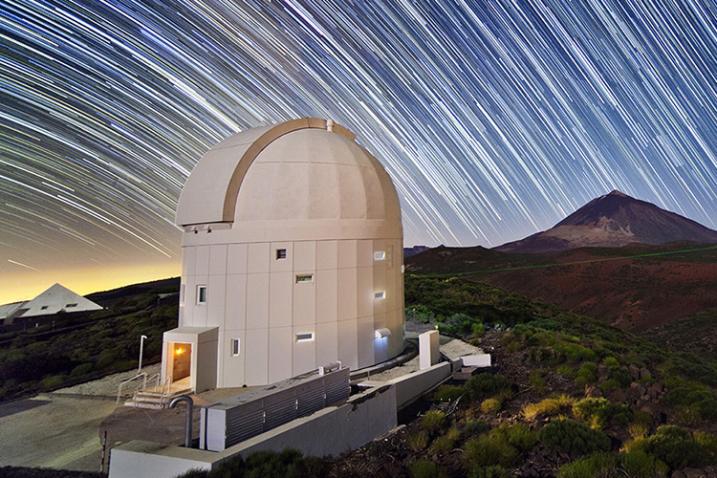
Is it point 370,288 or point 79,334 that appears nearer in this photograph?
point 370,288

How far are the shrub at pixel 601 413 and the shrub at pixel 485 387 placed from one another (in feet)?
6.30

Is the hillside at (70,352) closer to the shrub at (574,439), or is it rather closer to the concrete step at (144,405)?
the concrete step at (144,405)

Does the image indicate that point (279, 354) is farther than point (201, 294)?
No

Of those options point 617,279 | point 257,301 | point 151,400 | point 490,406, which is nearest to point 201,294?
point 257,301

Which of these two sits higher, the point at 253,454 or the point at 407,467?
the point at 253,454

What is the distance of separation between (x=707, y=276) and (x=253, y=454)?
4923 cm

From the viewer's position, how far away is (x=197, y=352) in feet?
31.0


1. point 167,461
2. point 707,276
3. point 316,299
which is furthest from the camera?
point 707,276

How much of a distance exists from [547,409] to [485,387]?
72.1 inches

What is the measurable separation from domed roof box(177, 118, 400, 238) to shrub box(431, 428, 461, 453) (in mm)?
5955

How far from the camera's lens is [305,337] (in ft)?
33.4

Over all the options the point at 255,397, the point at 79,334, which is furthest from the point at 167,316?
the point at 255,397

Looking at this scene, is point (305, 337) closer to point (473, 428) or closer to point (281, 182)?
point (281, 182)

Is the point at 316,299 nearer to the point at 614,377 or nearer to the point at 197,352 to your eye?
the point at 197,352
